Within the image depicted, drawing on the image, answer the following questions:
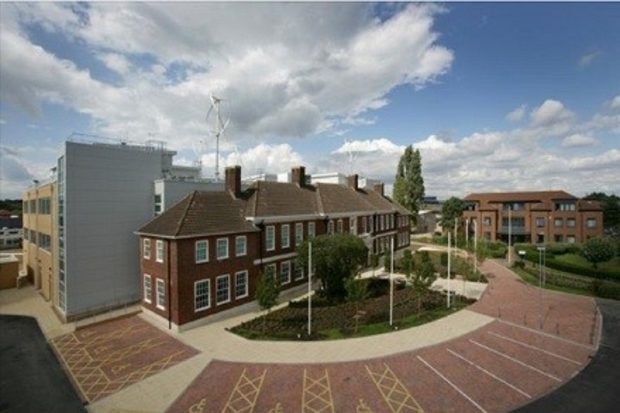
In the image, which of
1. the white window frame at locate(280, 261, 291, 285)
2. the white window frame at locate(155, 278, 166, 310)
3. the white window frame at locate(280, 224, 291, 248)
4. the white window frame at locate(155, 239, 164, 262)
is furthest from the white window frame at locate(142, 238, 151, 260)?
the white window frame at locate(280, 261, 291, 285)

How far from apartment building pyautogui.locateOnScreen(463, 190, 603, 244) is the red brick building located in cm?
3918

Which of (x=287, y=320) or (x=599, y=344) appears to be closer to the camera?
(x=599, y=344)

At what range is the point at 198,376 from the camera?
20172 millimetres

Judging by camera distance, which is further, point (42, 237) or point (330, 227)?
point (330, 227)

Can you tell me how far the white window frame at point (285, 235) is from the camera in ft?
117

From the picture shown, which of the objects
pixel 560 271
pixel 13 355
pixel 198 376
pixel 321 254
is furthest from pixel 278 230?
pixel 560 271

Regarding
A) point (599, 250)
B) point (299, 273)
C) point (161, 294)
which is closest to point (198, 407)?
point (161, 294)

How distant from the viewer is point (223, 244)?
1190 inches

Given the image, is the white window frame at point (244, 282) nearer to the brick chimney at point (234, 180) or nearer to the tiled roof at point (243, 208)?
the tiled roof at point (243, 208)

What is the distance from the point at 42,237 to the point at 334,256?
32.7 m

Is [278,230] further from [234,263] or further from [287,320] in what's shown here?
[287,320]

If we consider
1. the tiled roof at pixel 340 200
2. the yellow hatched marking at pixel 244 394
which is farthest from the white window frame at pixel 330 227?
the yellow hatched marking at pixel 244 394

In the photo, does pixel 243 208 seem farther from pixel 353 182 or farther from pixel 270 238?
pixel 353 182

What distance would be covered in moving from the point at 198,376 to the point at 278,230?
677 inches
